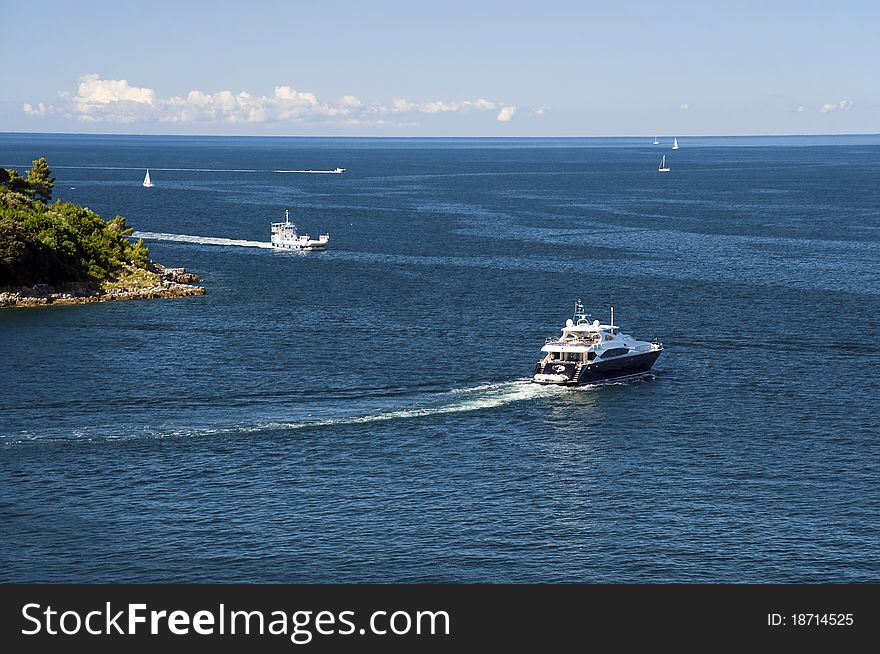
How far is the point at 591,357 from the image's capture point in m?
123

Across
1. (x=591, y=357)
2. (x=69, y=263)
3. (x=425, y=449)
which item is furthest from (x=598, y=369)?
(x=69, y=263)

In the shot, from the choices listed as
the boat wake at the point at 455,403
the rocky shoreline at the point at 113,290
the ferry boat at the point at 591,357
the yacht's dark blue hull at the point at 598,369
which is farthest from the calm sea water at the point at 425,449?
the rocky shoreline at the point at 113,290

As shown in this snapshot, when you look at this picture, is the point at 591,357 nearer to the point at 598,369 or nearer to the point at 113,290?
the point at 598,369

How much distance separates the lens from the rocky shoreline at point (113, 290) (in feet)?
529

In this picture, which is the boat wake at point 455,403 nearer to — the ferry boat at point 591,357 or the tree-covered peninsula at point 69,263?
the ferry boat at point 591,357

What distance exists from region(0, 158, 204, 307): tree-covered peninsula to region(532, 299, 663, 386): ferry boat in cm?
6753

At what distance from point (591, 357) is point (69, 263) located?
8169cm

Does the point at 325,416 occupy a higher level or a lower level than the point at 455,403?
lower

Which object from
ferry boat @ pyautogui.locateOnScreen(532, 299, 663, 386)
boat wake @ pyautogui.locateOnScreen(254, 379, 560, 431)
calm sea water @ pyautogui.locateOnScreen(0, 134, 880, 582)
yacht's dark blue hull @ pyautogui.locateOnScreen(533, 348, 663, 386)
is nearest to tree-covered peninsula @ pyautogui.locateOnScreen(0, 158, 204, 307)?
calm sea water @ pyautogui.locateOnScreen(0, 134, 880, 582)

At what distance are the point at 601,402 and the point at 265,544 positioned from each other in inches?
1777

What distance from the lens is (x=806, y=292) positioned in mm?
174875

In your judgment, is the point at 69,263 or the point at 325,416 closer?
the point at 325,416

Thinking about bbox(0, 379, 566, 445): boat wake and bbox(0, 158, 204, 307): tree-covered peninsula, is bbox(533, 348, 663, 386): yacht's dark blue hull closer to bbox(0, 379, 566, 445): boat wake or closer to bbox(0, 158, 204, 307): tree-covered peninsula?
bbox(0, 379, 566, 445): boat wake

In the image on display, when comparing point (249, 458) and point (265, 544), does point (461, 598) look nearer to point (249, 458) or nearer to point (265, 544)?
point (265, 544)
